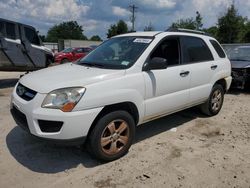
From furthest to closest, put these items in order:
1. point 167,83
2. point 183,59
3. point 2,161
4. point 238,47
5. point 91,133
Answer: point 238,47 < point 183,59 < point 167,83 < point 2,161 < point 91,133

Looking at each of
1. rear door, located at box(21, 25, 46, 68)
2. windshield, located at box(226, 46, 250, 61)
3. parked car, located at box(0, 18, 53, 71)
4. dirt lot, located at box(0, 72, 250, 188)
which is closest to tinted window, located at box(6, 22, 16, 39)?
parked car, located at box(0, 18, 53, 71)

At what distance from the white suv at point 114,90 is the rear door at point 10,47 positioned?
5.51 meters

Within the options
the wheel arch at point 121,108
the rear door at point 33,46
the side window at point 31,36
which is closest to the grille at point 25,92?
the wheel arch at point 121,108

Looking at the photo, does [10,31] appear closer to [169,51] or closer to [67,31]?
[169,51]

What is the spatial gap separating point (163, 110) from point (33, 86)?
7.08 feet

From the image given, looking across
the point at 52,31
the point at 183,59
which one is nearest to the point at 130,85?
the point at 183,59

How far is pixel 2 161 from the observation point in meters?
3.88

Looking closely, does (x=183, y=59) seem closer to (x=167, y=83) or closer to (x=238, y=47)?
(x=167, y=83)

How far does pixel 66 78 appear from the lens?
3.69m

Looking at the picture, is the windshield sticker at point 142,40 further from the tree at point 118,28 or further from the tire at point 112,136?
the tree at point 118,28

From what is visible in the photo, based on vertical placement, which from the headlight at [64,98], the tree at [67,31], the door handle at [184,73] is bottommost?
the headlight at [64,98]

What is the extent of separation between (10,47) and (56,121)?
23.2 feet

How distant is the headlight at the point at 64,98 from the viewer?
133 inches

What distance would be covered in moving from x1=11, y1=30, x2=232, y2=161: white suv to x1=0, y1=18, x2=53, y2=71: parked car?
18.3 feet
